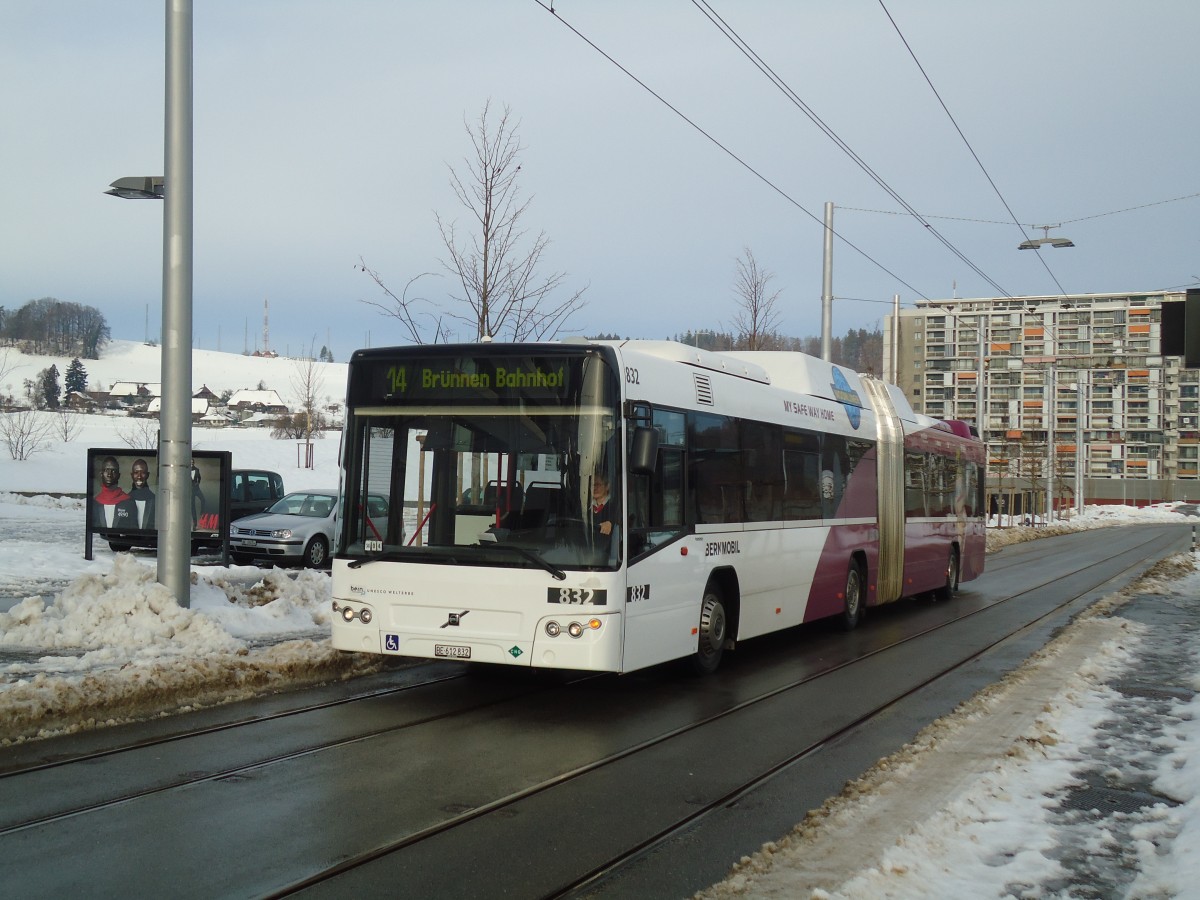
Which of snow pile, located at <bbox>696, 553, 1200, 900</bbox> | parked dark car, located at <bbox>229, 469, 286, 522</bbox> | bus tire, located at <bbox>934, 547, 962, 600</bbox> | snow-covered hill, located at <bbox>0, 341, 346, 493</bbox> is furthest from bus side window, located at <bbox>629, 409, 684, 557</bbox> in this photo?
parked dark car, located at <bbox>229, 469, 286, 522</bbox>

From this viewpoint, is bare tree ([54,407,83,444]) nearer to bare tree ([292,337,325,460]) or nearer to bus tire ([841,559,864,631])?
bare tree ([292,337,325,460])

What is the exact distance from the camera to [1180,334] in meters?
14.2

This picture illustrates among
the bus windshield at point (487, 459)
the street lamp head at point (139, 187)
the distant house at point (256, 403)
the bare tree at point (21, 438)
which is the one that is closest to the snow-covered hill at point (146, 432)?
the bare tree at point (21, 438)

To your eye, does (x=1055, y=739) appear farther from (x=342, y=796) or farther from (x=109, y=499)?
(x=109, y=499)

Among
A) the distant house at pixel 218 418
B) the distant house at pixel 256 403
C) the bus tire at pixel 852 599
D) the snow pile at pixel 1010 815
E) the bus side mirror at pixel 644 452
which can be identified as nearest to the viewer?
the snow pile at pixel 1010 815

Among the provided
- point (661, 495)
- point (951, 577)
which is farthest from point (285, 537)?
point (661, 495)

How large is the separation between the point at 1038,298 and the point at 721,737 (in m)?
155

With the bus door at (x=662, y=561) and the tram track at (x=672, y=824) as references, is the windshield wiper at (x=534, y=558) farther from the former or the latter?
the tram track at (x=672, y=824)

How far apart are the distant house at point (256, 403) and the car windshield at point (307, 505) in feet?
292

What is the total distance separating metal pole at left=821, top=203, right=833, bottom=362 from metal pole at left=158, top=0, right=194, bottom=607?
15.1 m

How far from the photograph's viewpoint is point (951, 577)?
20.4 meters

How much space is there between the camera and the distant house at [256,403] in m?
112

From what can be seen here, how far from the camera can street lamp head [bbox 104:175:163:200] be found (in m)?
11.8

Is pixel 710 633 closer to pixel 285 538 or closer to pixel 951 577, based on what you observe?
pixel 951 577
